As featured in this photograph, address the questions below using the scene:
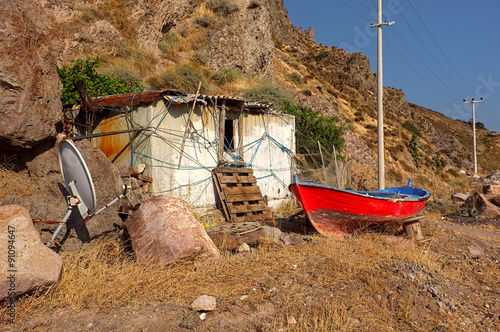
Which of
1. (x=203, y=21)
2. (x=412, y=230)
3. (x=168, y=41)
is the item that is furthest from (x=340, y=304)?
(x=203, y=21)

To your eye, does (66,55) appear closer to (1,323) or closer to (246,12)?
(246,12)

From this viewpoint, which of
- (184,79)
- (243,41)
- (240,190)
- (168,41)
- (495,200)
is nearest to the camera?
(240,190)

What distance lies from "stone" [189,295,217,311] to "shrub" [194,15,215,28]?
74.9 ft

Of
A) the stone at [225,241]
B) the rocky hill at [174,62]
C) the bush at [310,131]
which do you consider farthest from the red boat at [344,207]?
the bush at [310,131]

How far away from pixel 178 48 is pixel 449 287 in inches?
827

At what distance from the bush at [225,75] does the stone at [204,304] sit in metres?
18.7

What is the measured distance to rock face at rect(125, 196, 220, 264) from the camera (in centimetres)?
529

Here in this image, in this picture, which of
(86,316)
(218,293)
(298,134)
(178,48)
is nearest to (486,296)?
(218,293)

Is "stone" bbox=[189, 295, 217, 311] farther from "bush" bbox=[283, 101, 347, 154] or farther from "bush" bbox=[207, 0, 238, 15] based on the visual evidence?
"bush" bbox=[207, 0, 238, 15]

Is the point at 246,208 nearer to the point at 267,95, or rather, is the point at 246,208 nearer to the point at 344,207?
the point at 344,207

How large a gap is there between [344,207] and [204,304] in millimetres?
4440

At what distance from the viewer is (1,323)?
3.84 m

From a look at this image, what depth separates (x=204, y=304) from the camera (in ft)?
14.2

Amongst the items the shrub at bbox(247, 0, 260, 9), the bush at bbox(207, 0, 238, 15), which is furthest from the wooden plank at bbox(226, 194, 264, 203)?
the shrub at bbox(247, 0, 260, 9)
